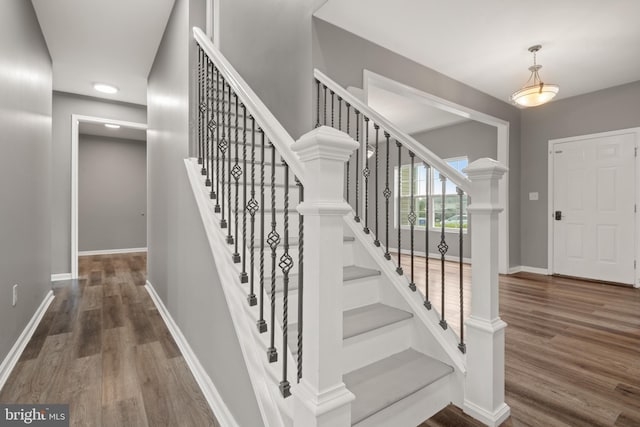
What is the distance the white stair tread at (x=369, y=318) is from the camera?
159cm

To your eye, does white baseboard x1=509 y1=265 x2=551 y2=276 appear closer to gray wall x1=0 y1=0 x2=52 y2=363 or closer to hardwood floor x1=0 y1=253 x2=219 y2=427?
hardwood floor x1=0 y1=253 x2=219 y2=427

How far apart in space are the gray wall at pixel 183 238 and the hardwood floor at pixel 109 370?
19 cm

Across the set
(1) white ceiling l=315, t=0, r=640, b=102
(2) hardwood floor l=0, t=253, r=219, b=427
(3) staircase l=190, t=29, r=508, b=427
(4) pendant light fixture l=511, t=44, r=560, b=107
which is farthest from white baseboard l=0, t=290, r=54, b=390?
(4) pendant light fixture l=511, t=44, r=560, b=107

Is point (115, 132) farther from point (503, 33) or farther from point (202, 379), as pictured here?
point (503, 33)

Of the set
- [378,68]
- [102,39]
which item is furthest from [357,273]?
[102,39]

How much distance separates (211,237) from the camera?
174cm

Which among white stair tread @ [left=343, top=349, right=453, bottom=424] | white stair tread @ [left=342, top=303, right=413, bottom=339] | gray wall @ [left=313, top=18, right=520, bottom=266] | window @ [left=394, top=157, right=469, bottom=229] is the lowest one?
white stair tread @ [left=343, top=349, right=453, bottom=424]

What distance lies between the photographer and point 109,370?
6.59 ft

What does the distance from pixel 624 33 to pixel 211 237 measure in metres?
4.16

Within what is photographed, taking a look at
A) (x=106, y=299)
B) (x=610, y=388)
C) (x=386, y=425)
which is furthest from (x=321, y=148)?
(x=106, y=299)

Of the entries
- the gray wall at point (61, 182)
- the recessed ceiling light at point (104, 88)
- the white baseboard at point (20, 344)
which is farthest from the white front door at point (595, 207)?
the gray wall at point (61, 182)

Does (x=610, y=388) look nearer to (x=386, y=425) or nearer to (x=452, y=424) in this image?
(x=452, y=424)

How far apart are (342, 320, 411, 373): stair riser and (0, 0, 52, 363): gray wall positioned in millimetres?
2099

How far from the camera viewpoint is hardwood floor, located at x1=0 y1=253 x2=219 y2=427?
5.28ft
